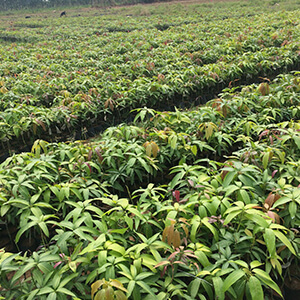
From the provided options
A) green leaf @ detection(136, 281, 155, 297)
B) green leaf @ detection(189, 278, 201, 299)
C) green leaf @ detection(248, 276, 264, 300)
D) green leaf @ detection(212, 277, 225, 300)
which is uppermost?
green leaf @ detection(136, 281, 155, 297)

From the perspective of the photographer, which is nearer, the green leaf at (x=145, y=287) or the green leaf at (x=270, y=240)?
the green leaf at (x=145, y=287)

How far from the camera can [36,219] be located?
179 centimetres

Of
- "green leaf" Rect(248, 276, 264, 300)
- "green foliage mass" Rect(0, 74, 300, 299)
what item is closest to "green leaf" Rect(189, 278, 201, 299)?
"green foliage mass" Rect(0, 74, 300, 299)

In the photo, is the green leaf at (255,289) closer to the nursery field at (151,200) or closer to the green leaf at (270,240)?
the nursery field at (151,200)

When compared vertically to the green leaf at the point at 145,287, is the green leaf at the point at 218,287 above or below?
below

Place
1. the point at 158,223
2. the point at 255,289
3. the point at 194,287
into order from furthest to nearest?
the point at 158,223, the point at 194,287, the point at 255,289

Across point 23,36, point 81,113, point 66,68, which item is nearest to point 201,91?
point 81,113

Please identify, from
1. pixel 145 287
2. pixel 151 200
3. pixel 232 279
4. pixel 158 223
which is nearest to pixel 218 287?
pixel 232 279

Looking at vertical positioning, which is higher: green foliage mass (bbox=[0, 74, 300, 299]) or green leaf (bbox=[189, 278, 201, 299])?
green foliage mass (bbox=[0, 74, 300, 299])

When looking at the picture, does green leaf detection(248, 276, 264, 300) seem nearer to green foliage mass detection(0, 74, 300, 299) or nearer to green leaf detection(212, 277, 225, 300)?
green foliage mass detection(0, 74, 300, 299)

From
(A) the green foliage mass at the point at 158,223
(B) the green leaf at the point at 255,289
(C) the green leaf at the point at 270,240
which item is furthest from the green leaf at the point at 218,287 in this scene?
(C) the green leaf at the point at 270,240

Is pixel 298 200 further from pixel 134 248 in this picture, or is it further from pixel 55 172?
pixel 55 172

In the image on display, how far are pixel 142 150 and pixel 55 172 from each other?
941mm

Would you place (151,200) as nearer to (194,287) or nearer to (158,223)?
(158,223)
